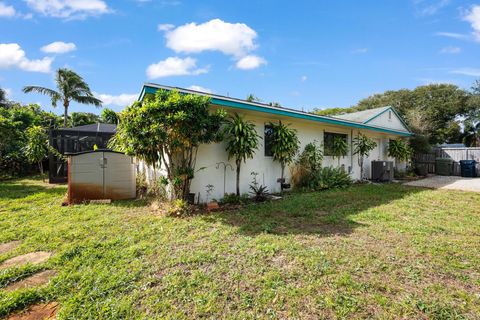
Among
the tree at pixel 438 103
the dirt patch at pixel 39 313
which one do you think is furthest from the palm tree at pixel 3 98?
the tree at pixel 438 103

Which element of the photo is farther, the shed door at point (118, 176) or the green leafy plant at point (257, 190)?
the green leafy plant at point (257, 190)

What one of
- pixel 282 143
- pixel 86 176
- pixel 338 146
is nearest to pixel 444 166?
pixel 338 146

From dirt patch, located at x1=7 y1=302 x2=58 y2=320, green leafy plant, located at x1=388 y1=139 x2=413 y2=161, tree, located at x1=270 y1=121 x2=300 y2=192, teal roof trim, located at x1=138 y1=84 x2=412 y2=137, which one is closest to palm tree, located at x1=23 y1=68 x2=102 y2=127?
teal roof trim, located at x1=138 y1=84 x2=412 y2=137

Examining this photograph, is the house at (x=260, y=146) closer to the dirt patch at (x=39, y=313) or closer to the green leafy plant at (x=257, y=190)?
the green leafy plant at (x=257, y=190)

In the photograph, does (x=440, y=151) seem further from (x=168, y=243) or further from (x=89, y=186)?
(x=89, y=186)

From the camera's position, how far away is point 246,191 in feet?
20.9

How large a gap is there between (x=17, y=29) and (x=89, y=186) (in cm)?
516

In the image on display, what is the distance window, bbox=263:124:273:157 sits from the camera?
6.88 metres

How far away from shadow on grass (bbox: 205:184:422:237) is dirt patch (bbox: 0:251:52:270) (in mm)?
2427

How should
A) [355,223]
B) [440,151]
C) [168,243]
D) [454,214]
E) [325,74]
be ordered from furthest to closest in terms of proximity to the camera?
[440,151], [325,74], [454,214], [355,223], [168,243]

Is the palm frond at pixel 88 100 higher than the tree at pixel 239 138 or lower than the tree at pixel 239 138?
higher

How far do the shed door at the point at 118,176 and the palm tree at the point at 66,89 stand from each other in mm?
14063

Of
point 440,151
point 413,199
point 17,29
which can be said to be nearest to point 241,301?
point 413,199

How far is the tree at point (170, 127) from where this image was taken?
4.26 metres
